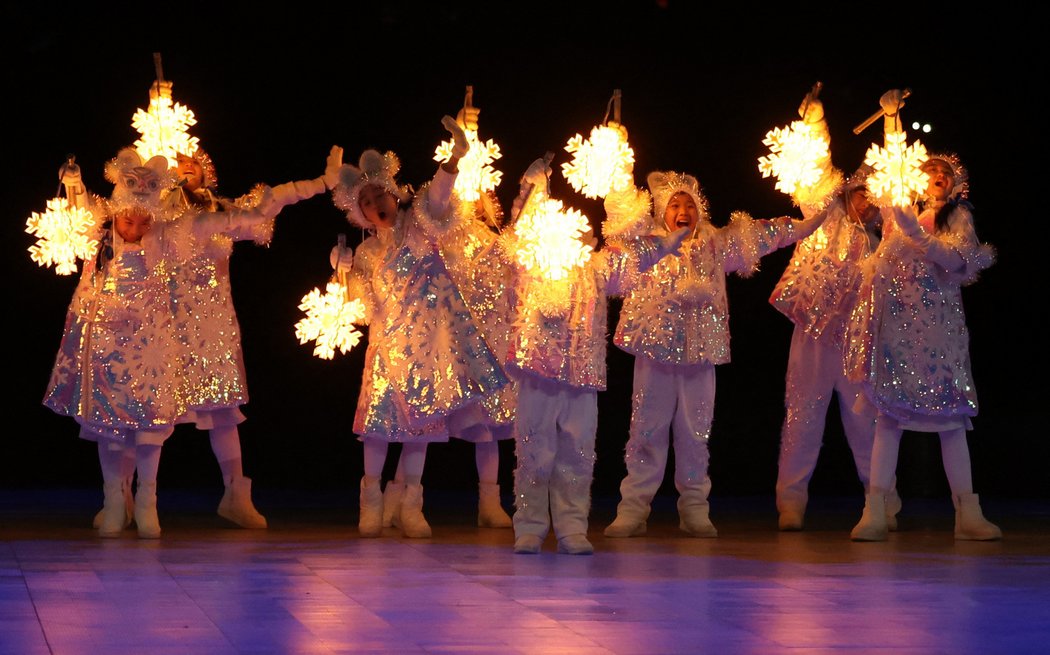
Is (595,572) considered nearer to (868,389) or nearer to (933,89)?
(868,389)

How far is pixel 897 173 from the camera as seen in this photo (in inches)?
241

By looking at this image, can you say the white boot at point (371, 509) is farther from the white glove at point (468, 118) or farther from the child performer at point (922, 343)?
the child performer at point (922, 343)

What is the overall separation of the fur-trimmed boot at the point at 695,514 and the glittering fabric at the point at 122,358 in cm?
196

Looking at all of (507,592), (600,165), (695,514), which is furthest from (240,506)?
(507,592)

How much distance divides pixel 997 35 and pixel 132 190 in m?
Answer: 4.73

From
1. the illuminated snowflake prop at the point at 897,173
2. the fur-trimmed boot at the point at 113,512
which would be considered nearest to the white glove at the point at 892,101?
the illuminated snowflake prop at the point at 897,173

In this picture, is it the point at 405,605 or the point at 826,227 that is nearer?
the point at 405,605

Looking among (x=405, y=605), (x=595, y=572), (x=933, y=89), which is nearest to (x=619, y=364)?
(x=933, y=89)

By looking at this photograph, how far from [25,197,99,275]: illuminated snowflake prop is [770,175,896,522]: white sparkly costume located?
106 inches

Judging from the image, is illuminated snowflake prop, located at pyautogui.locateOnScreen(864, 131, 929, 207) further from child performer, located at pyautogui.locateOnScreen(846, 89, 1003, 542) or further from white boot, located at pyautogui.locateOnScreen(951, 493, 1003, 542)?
white boot, located at pyautogui.locateOnScreen(951, 493, 1003, 542)

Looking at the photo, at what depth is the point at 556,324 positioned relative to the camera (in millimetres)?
5676

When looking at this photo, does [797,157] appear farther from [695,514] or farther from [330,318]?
[330,318]

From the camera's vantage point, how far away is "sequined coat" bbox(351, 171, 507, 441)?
6.30 m

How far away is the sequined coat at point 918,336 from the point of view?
6.30 metres
